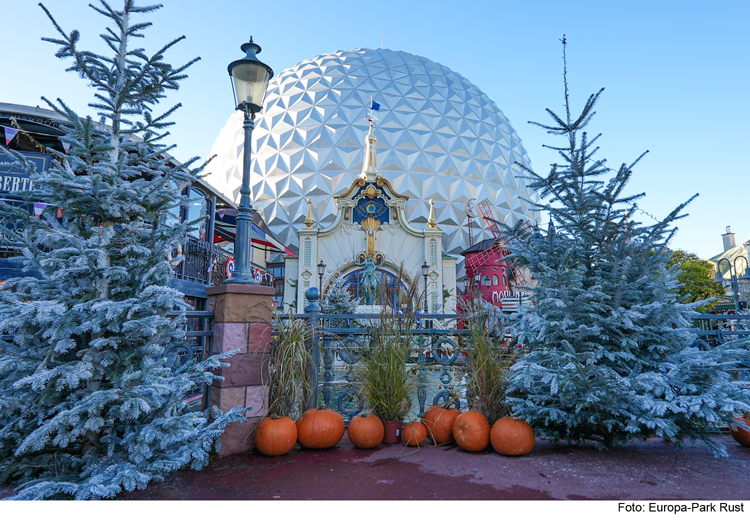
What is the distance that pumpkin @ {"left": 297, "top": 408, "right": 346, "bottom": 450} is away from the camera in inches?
175

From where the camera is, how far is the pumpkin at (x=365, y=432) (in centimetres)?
443

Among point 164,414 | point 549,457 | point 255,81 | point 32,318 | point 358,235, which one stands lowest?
point 549,457

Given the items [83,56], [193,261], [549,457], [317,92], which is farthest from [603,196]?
[317,92]

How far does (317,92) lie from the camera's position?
35.6 metres

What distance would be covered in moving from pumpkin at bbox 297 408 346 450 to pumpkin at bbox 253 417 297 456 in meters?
0.14

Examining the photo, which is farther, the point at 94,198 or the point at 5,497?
the point at 94,198

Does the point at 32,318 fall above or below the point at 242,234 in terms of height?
below

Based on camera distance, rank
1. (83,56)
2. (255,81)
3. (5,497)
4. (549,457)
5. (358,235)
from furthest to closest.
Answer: (358,235), (255,81), (549,457), (83,56), (5,497)

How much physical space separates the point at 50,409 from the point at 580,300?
4.93m

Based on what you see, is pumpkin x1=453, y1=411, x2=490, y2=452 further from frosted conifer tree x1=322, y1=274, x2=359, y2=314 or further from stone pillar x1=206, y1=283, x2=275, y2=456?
frosted conifer tree x1=322, y1=274, x2=359, y2=314

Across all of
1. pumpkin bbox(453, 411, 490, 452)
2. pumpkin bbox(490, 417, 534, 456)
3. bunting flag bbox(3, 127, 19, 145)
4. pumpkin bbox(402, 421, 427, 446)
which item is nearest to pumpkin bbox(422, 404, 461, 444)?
pumpkin bbox(402, 421, 427, 446)

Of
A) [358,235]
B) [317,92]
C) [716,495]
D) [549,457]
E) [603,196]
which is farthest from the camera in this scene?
[317,92]

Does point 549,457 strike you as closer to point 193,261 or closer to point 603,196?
point 603,196

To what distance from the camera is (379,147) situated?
33.0 metres
